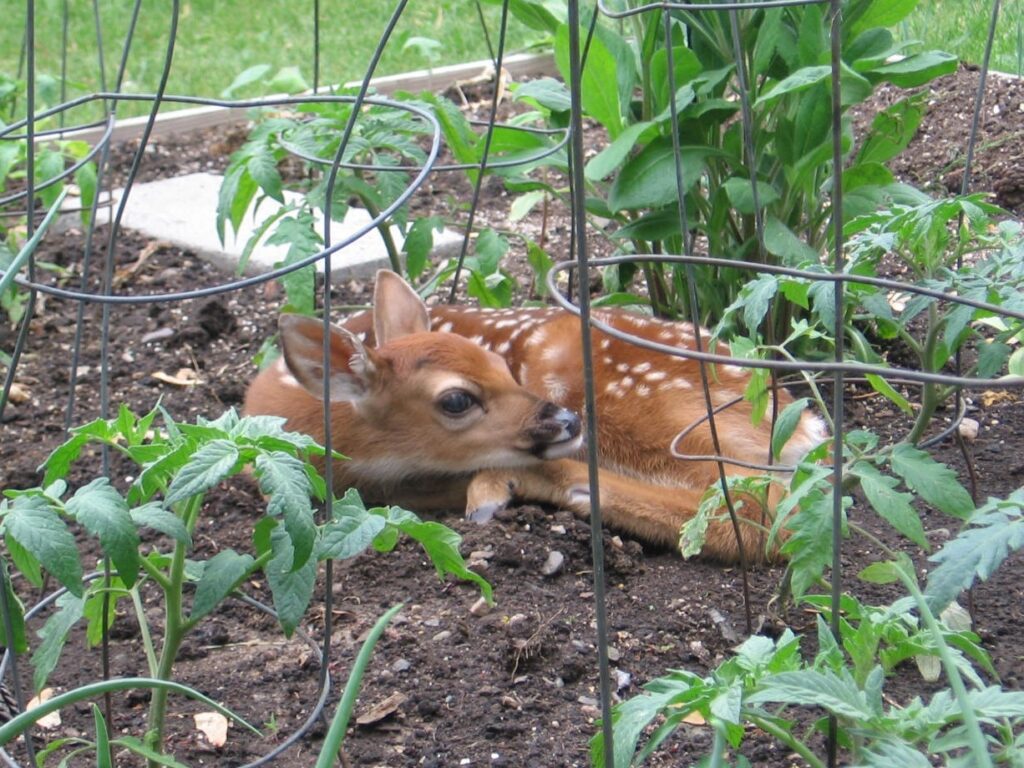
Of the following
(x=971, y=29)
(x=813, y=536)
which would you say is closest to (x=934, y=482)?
(x=813, y=536)

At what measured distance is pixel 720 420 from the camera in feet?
13.6

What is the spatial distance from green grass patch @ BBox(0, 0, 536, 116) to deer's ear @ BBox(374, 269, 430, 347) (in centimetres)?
417

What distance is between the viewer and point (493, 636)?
3297 millimetres

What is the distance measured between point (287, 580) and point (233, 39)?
25.9 feet

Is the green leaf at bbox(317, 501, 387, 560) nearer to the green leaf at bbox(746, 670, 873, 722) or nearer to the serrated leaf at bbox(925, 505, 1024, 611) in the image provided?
the green leaf at bbox(746, 670, 873, 722)

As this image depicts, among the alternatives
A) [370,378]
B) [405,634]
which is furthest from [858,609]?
[370,378]

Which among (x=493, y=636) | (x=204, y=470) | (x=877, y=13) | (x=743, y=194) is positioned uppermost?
(x=877, y=13)

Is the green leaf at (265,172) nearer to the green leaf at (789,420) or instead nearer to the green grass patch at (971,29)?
the green leaf at (789,420)

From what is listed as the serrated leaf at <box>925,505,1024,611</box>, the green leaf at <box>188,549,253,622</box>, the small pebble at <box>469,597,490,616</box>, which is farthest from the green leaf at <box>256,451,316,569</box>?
the small pebble at <box>469,597,490,616</box>

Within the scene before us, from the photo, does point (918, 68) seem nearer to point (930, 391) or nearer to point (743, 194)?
point (743, 194)

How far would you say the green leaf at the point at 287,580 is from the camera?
2.31m

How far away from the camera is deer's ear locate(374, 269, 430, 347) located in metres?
4.36

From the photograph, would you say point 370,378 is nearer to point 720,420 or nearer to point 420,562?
point 420,562

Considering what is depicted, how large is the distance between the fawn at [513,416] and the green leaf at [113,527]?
1.79 m
